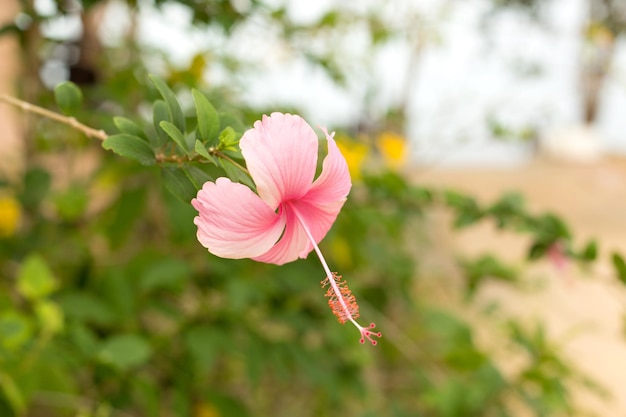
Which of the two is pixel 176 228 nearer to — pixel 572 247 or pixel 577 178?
pixel 572 247

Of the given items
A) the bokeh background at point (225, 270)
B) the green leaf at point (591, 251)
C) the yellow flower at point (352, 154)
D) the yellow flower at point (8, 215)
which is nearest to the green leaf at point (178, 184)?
the bokeh background at point (225, 270)

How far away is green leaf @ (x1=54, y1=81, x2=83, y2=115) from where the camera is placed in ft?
0.95

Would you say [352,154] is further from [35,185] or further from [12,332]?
[12,332]

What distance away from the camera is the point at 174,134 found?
226mm

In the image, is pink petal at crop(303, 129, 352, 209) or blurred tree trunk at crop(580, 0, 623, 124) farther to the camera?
blurred tree trunk at crop(580, 0, 623, 124)

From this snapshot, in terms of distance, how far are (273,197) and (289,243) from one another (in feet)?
0.08

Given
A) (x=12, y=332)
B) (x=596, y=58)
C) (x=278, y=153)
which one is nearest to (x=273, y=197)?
(x=278, y=153)

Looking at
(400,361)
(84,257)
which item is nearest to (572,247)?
(84,257)

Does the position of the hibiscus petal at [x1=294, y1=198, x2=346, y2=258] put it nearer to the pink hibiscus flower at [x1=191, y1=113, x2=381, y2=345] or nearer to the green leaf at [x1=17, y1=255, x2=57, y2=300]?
the pink hibiscus flower at [x1=191, y1=113, x2=381, y2=345]

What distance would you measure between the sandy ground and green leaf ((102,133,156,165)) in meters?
0.35

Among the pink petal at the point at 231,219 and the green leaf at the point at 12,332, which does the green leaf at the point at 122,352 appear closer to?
the green leaf at the point at 12,332

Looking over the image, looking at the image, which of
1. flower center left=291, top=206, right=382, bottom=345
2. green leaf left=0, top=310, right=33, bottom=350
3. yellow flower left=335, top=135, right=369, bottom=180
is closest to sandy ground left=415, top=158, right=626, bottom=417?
yellow flower left=335, top=135, right=369, bottom=180

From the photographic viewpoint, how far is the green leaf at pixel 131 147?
23 centimetres

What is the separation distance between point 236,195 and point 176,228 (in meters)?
0.47
